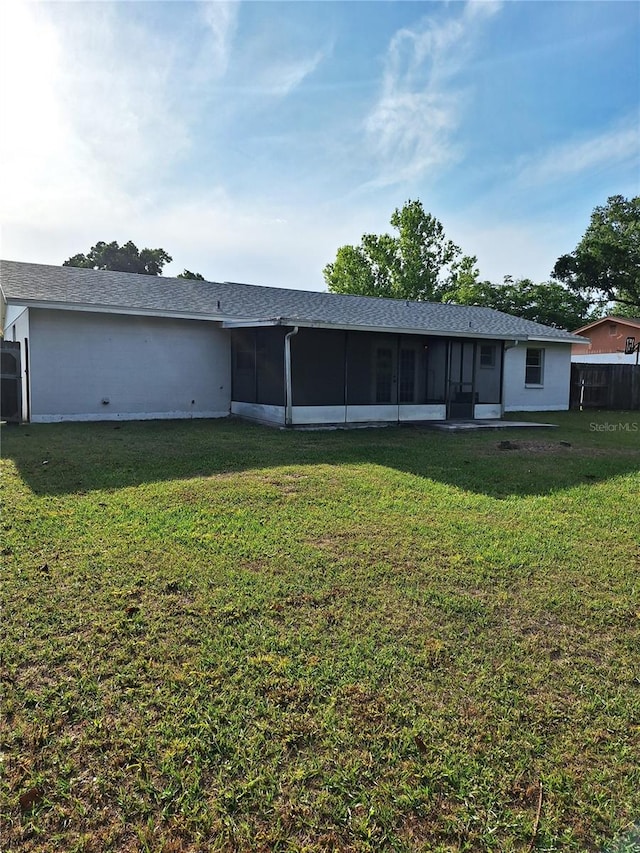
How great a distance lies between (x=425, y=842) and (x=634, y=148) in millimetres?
21902

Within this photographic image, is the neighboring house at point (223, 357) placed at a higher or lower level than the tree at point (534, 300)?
lower

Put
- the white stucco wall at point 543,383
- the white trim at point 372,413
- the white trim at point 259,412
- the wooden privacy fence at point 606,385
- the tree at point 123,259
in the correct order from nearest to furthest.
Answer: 1. the white trim at point 259,412
2. the white trim at point 372,413
3. the white stucco wall at point 543,383
4. the wooden privacy fence at point 606,385
5. the tree at point 123,259

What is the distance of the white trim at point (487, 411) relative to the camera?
13.2 meters

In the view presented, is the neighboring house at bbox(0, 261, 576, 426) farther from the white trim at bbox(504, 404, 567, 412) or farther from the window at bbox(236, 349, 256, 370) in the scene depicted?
the white trim at bbox(504, 404, 567, 412)

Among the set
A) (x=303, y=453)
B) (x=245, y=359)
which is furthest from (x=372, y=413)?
(x=303, y=453)

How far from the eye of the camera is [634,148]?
17.3 m

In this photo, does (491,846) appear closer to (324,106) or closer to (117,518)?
(117,518)

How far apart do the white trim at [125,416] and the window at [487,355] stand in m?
6.88

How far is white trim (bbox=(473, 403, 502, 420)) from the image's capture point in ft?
43.4

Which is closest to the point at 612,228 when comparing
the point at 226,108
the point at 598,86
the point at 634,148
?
the point at 634,148

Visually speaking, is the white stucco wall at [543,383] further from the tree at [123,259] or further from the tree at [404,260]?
the tree at [123,259]

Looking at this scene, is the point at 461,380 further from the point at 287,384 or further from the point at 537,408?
the point at 537,408
